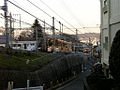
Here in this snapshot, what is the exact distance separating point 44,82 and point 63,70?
9.01 meters

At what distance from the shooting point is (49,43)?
5678 centimetres

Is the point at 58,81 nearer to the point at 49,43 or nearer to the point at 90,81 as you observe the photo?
the point at 90,81

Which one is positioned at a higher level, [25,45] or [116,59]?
[25,45]

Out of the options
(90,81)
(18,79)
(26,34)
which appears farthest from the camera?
(26,34)

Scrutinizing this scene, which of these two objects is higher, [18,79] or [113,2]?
[113,2]

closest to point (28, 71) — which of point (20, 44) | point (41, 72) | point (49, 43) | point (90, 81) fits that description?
point (41, 72)

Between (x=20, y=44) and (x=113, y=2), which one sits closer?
(x=113, y=2)

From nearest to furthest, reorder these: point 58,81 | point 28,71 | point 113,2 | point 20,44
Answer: point 113,2 → point 28,71 → point 58,81 → point 20,44

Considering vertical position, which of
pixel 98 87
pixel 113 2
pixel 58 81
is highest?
pixel 113 2

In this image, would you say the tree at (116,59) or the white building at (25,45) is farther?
the white building at (25,45)

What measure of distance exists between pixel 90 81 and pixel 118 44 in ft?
14.6

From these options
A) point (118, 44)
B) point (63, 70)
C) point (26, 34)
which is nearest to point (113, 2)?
point (118, 44)

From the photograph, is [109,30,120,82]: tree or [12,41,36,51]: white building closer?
[109,30,120,82]: tree

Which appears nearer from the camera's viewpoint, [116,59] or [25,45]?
[116,59]
